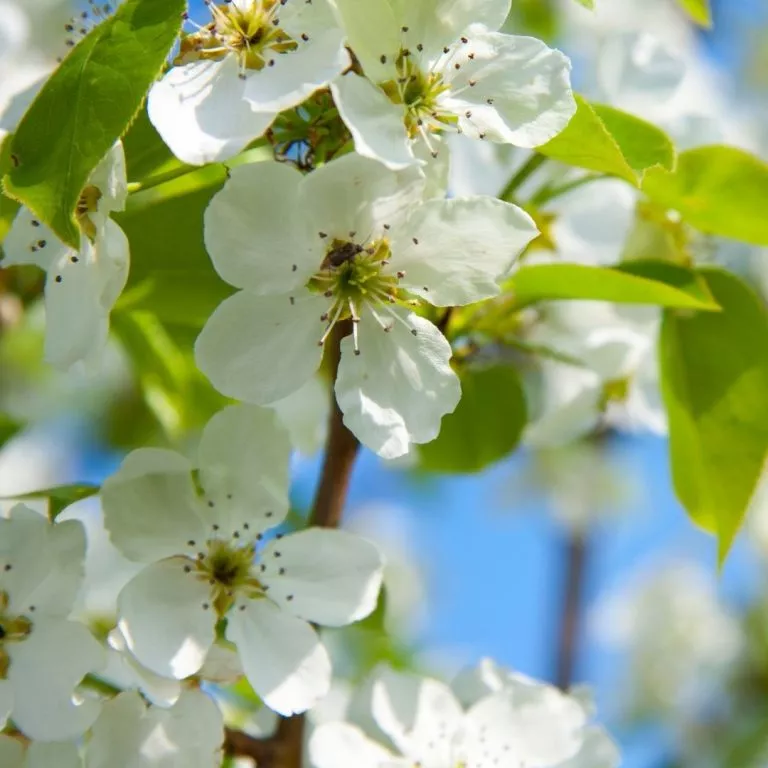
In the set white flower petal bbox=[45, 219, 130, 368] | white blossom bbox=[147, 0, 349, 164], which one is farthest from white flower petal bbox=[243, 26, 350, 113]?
white flower petal bbox=[45, 219, 130, 368]

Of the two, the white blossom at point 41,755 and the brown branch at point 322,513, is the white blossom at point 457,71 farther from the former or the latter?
the white blossom at point 41,755

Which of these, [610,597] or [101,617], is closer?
[101,617]

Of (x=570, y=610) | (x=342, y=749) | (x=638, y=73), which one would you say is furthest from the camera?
(x=570, y=610)

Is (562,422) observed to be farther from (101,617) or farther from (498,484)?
(498,484)

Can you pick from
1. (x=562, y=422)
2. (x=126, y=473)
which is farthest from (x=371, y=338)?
(x=562, y=422)

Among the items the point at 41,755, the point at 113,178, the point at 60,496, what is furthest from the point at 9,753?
the point at 113,178

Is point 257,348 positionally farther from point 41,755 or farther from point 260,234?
point 41,755

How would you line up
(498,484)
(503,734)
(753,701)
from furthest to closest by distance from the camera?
1. (498,484)
2. (753,701)
3. (503,734)

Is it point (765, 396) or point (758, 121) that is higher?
point (765, 396)
